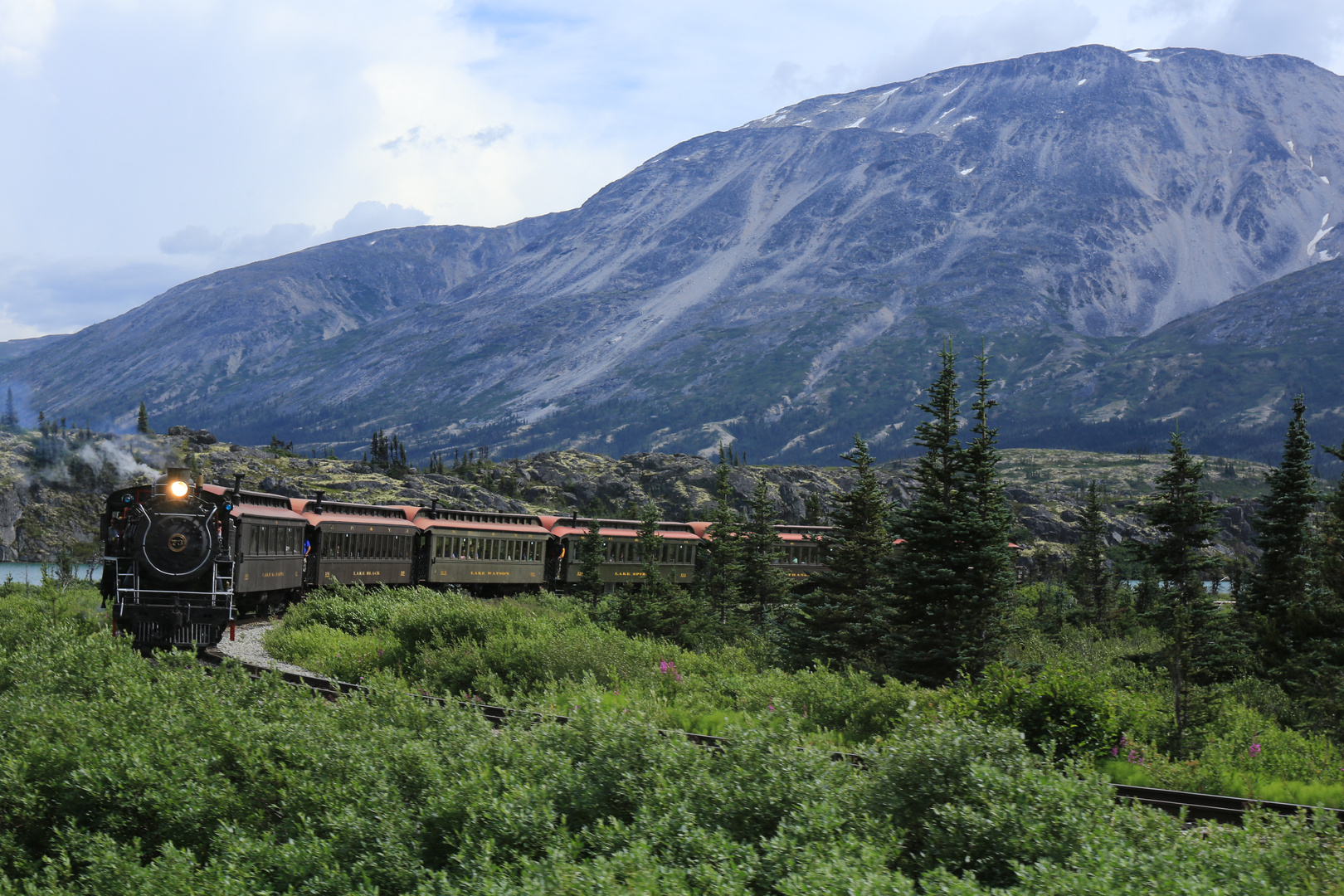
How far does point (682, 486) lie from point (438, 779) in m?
162

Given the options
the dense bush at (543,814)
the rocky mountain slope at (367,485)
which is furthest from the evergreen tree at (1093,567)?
the dense bush at (543,814)

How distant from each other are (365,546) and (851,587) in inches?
805

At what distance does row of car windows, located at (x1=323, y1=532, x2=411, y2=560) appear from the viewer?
131ft

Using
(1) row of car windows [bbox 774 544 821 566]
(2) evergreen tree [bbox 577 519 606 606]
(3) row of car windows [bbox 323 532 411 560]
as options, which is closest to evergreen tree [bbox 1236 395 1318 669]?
(1) row of car windows [bbox 774 544 821 566]

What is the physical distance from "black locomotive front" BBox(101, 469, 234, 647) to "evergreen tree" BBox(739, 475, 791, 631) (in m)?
30.2

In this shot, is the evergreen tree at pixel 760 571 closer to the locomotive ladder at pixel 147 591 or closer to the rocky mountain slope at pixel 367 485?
the locomotive ladder at pixel 147 591

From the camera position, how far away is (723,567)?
52.8 metres

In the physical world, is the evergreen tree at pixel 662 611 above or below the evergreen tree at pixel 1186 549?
below

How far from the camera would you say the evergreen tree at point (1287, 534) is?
130ft

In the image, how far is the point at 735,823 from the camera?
1202 centimetres

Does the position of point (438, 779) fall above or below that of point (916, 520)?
→ below

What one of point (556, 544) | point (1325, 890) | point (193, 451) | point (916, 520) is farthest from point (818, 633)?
point (193, 451)

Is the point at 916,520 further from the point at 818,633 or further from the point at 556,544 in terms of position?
the point at 556,544

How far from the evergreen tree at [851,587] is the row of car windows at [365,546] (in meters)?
18.4
